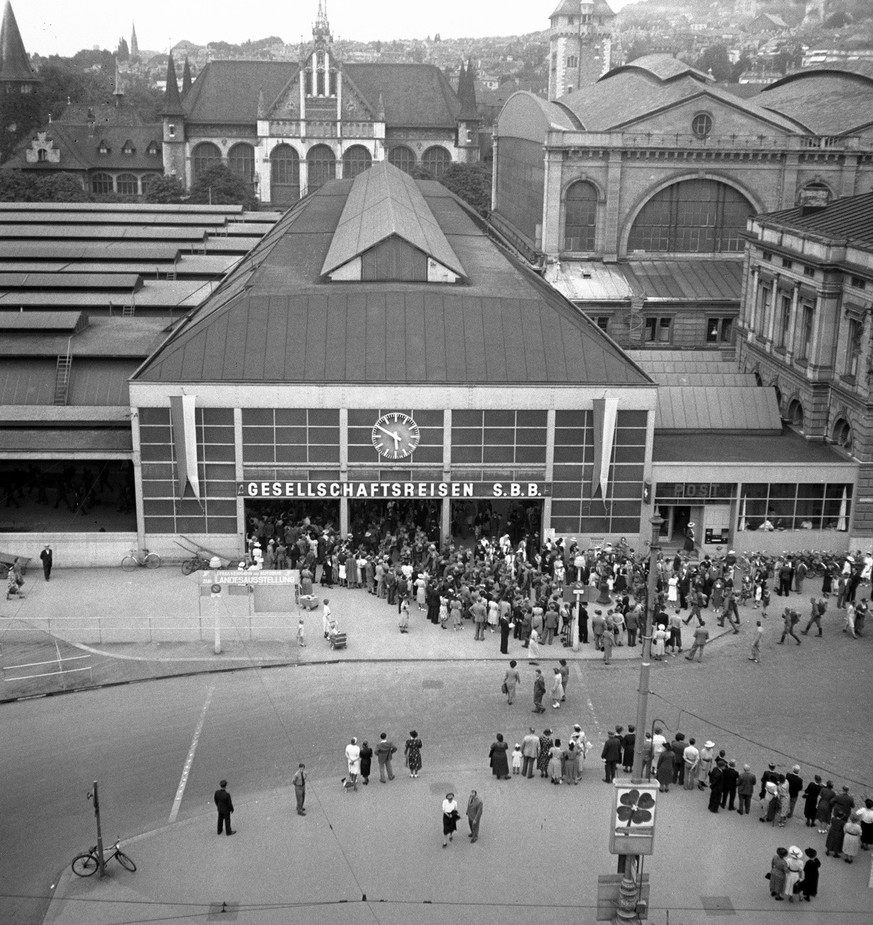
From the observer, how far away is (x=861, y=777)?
33.6m

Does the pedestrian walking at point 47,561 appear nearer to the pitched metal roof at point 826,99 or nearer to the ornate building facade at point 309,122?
the pitched metal roof at point 826,99

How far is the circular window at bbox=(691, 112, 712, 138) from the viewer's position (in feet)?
294

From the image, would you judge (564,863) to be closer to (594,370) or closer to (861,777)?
(861,777)

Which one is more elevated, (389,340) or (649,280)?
(389,340)

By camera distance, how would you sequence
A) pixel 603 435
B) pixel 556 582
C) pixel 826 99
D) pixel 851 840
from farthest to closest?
pixel 826 99
pixel 603 435
pixel 556 582
pixel 851 840

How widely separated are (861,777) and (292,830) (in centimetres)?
1512

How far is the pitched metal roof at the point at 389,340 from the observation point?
167 feet

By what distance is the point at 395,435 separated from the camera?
51250 millimetres

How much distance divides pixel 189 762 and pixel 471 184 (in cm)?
12872

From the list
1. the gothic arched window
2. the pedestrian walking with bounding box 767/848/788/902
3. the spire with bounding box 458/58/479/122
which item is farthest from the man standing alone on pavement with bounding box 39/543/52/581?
the spire with bounding box 458/58/479/122

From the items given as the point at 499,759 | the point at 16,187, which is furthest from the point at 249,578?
the point at 16,187

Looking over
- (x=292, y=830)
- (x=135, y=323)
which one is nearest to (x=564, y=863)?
(x=292, y=830)

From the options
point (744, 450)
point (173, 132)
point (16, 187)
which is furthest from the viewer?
point (173, 132)

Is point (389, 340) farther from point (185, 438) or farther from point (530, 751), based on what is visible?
point (530, 751)
